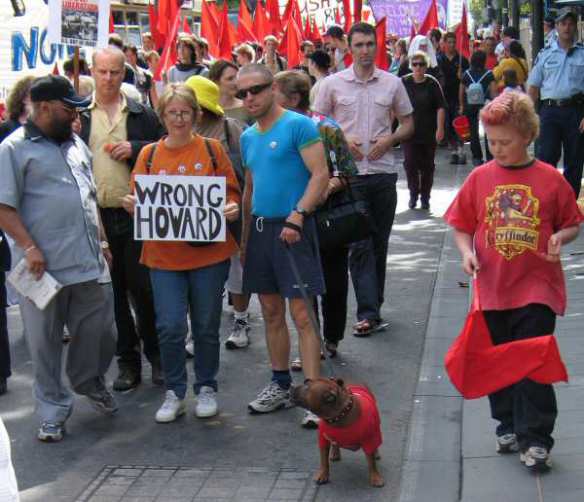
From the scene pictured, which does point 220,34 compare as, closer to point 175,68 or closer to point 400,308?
point 175,68

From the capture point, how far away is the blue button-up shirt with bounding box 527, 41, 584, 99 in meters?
12.0

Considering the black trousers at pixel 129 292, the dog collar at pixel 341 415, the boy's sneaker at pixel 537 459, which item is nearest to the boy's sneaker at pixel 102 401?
the black trousers at pixel 129 292

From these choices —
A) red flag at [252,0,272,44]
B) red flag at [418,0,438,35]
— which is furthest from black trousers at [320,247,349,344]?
red flag at [252,0,272,44]

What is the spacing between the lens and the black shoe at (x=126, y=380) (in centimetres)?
747

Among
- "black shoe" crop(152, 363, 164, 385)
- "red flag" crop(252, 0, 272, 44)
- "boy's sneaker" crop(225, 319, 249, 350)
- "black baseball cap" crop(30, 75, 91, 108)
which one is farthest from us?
"red flag" crop(252, 0, 272, 44)

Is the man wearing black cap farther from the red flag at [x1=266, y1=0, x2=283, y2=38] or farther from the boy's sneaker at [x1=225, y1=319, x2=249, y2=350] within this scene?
the red flag at [x1=266, y1=0, x2=283, y2=38]

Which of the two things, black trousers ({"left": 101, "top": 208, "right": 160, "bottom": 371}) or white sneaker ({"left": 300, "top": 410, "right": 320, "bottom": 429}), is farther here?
black trousers ({"left": 101, "top": 208, "right": 160, "bottom": 371})

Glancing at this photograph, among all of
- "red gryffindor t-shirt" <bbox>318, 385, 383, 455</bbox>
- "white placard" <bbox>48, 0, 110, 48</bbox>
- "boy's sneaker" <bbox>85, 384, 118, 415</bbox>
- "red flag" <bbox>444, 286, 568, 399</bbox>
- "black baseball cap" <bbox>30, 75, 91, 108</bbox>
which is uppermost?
"white placard" <bbox>48, 0, 110, 48</bbox>

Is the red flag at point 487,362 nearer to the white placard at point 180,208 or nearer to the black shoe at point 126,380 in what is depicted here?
the white placard at point 180,208

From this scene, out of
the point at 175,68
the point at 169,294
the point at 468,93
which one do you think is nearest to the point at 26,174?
the point at 169,294

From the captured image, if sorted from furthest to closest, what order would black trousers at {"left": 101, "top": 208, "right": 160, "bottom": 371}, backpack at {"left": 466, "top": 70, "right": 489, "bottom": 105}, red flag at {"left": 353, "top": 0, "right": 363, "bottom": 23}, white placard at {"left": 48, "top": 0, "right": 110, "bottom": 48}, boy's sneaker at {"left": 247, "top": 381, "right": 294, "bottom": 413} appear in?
red flag at {"left": 353, "top": 0, "right": 363, "bottom": 23} < backpack at {"left": 466, "top": 70, "right": 489, "bottom": 105} < white placard at {"left": 48, "top": 0, "right": 110, "bottom": 48} < black trousers at {"left": 101, "top": 208, "right": 160, "bottom": 371} < boy's sneaker at {"left": 247, "top": 381, "right": 294, "bottom": 413}

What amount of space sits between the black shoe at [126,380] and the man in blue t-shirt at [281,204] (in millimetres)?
1195

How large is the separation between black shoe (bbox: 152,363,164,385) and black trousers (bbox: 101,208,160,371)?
0.03 meters

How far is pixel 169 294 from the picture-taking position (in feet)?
21.9
